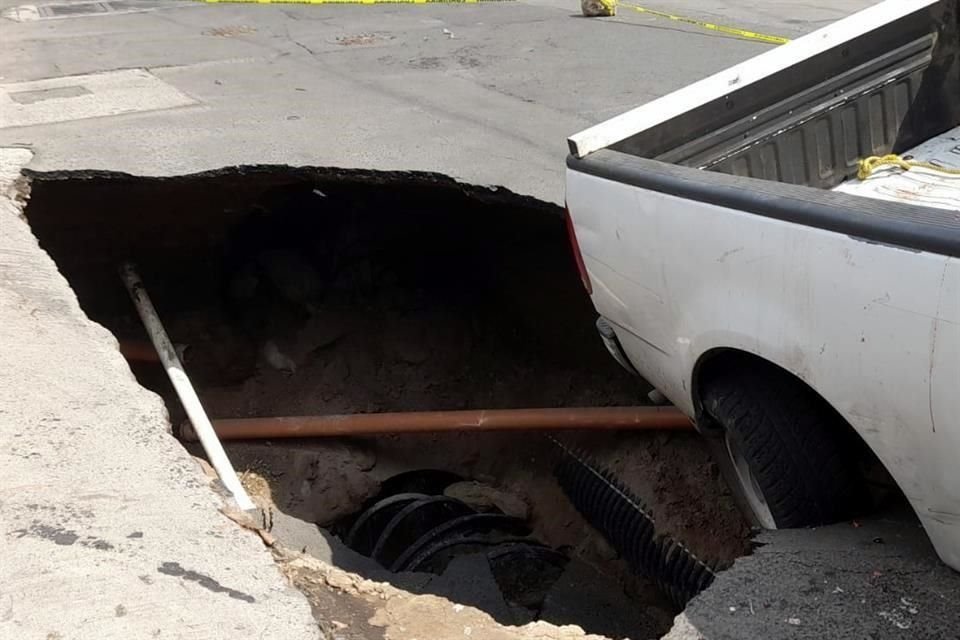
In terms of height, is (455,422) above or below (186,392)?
below

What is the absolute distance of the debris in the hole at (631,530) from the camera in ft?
15.9

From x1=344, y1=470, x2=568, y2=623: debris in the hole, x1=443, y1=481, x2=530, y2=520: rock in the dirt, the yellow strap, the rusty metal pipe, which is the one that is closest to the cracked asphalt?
the rusty metal pipe

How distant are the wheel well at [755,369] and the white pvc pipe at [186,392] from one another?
1655 mm

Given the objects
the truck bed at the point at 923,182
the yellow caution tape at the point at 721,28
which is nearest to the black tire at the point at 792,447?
the truck bed at the point at 923,182

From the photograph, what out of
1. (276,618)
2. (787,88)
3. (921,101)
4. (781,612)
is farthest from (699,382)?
(921,101)

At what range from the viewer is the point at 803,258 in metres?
2.90

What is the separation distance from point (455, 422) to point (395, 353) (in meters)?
1.58

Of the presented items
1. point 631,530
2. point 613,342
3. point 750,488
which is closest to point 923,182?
point 613,342

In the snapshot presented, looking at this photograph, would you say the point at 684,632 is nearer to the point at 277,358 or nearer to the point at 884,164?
the point at 884,164

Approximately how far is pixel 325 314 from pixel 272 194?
94 centimetres

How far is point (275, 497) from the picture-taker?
251 inches

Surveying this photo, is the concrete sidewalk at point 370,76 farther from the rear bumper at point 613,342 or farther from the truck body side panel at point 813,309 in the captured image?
the truck body side panel at point 813,309

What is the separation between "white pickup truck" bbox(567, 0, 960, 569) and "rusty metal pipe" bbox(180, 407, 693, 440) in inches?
49.4

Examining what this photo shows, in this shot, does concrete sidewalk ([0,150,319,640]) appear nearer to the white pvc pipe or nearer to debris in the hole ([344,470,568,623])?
the white pvc pipe
